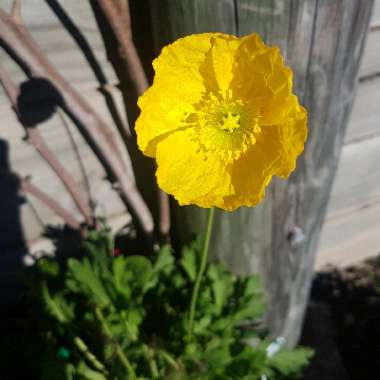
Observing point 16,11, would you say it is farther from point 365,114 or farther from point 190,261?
point 365,114

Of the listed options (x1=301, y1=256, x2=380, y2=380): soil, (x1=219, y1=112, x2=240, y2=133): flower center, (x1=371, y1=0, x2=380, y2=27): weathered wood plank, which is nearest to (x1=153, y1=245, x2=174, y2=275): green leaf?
(x1=219, y1=112, x2=240, y2=133): flower center

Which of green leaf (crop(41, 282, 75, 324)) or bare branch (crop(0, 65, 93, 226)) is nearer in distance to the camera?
bare branch (crop(0, 65, 93, 226))

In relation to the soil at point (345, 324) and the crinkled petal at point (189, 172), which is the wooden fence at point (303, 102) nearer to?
the crinkled petal at point (189, 172)

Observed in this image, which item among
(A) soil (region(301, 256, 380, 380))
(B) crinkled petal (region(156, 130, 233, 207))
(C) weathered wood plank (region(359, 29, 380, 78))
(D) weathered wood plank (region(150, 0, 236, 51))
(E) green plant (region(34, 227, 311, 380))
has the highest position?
(D) weathered wood plank (region(150, 0, 236, 51))

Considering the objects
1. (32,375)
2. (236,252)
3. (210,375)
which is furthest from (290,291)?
(32,375)

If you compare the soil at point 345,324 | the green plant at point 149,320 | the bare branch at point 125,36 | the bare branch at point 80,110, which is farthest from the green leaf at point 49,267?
the soil at point 345,324

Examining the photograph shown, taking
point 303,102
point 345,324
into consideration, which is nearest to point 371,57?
point 303,102

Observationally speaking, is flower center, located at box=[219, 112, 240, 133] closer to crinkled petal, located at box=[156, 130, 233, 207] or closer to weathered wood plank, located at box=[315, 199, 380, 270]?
crinkled petal, located at box=[156, 130, 233, 207]
